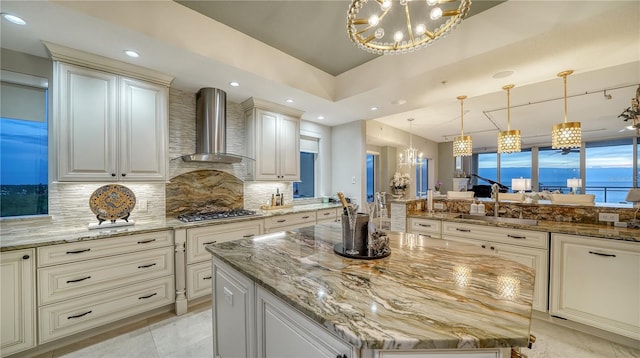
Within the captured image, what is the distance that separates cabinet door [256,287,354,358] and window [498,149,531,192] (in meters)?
11.3

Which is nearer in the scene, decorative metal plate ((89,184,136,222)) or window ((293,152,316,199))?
decorative metal plate ((89,184,136,222))

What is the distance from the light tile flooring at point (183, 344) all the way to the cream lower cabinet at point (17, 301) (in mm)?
234

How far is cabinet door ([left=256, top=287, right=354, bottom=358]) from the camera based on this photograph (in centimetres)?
84

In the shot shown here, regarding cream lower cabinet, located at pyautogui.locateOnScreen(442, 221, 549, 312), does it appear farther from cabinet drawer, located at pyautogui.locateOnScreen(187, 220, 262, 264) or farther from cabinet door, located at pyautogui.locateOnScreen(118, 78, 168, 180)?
cabinet door, located at pyautogui.locateOnScreen(118, 78, 168, 180)

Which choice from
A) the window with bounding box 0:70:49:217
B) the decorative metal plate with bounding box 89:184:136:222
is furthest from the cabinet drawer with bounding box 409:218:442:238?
the window with bounding box 0:70:49:217

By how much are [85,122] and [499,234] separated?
4262 millimetres

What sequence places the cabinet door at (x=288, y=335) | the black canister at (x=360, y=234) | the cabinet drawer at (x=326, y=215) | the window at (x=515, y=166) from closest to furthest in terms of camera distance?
the cabinet door at (x=288, y=335), the black canister at (x=360, y=234), the cabinet drawer at (x=326, y=215), the window at (x=515, y=166)

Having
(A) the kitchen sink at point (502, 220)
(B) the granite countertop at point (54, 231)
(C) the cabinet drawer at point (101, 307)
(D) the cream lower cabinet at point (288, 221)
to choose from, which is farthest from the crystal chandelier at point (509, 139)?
(C) the cabinet drawer at point (101, 307)

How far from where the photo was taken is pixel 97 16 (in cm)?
170

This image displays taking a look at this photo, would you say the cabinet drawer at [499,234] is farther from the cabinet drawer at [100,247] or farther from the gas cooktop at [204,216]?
the cabinet drawer at [100,247]

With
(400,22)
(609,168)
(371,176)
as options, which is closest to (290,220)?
(400,22)

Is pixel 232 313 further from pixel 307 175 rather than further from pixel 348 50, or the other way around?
pixel 307 175

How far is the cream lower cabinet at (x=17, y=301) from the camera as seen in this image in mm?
1702

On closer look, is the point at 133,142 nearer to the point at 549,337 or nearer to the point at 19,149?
the point at 19,149
